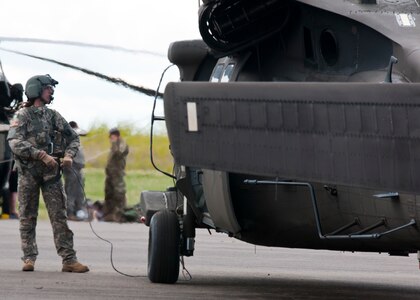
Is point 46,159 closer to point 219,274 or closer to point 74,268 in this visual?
point 74,268

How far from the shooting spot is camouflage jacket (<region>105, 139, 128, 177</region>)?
2959 cm

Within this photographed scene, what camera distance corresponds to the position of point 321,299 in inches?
520

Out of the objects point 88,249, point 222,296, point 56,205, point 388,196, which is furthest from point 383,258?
point 388,196

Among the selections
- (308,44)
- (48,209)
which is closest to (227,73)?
(308,44)

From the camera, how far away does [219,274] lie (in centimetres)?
1627

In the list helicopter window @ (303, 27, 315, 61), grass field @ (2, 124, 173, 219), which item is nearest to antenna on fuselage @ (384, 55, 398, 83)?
helicopter window @ (303, 27, 315, 61)

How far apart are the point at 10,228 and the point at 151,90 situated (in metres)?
8.71

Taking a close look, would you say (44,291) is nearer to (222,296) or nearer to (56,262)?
(222,296)

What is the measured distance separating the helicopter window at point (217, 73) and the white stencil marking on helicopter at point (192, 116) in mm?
3822

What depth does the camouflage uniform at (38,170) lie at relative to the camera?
15.6 metres

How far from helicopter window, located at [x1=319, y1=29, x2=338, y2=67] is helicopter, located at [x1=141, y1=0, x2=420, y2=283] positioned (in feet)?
0.04

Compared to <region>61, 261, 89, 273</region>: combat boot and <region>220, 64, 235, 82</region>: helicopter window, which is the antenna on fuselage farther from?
<region>61, 261, 89, 273</region>: combat boot

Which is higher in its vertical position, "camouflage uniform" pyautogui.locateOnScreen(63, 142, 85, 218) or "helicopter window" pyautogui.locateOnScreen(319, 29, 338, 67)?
"helicopter window" pyautogui.locateOnScreen(319, 29, 338, 67)

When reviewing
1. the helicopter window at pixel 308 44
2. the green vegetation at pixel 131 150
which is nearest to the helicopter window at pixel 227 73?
the helicopter window at pixel 308 44
